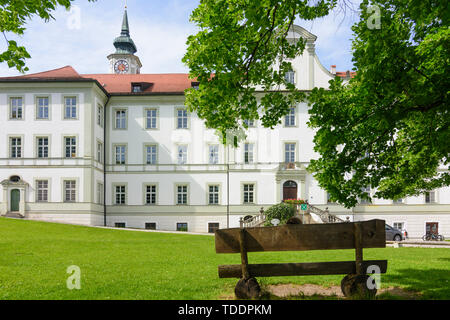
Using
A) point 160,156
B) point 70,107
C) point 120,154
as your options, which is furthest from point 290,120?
point 70,107

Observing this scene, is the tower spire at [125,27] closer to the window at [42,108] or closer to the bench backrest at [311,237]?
the window at [42,108]

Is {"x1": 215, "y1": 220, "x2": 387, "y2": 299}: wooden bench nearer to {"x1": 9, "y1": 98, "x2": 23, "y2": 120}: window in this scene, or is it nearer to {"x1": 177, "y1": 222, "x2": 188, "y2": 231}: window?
{"x1": 177, "y1": 222, "x2": 188, "y2": 231}: window

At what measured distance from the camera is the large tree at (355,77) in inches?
283

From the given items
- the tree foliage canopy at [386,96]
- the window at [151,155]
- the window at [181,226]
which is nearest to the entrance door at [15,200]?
the window at [151,155]

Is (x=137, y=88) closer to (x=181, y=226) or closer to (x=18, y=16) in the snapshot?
(x=181, y=226)

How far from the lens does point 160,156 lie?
35.5 m

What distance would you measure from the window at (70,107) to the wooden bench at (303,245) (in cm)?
2920

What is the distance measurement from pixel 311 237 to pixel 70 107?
A: 3009 cm

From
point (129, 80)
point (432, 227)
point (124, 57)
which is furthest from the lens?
point (124, 57)

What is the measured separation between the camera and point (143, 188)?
3519 centimetres

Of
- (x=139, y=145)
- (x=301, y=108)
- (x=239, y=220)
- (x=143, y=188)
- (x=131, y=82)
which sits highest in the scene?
(x=131, y=82)

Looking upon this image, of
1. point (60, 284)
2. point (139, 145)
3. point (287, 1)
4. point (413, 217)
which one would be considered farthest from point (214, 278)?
point (413, 217)
